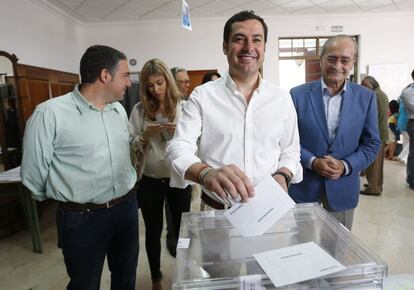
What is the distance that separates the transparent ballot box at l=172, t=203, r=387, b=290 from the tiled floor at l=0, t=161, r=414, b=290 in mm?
1478

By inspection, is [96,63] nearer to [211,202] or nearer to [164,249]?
[211,202]

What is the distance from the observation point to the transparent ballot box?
599 millimetres

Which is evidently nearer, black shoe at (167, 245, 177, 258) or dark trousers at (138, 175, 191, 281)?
dark trousers at (138, 175, 191, 281)

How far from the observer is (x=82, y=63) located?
138 cm

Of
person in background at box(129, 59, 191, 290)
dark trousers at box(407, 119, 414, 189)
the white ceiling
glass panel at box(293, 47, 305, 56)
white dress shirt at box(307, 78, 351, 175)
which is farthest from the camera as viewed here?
glass panel at box(293, 47, 305, 56)

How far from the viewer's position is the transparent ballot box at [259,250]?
60 centimetres

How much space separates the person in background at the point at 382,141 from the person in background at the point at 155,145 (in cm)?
281

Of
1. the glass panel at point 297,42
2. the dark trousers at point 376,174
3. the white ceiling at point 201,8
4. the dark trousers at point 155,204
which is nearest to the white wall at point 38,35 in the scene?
the white ceiling at point 201,8

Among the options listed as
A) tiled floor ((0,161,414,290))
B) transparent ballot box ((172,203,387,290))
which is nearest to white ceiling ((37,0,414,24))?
tiled floor ((0,161,414,290))

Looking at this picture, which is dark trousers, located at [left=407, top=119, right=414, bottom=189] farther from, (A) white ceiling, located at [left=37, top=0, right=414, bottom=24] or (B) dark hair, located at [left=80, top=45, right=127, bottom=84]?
(B) dark hair, located at [left=80, top=45, right=127, bottom=84]

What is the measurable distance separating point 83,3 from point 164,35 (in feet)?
5.63

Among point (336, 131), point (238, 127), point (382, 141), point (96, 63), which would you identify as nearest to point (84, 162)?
point (96, 63)

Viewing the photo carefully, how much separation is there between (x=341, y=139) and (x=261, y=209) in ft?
2.90

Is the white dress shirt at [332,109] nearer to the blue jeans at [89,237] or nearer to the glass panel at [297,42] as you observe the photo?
the blue jeans at [89,237]
